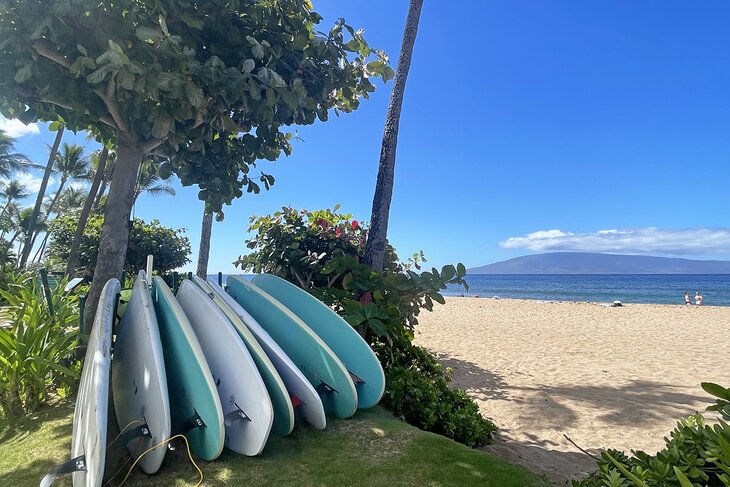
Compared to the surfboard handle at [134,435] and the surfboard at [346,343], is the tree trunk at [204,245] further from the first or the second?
the surfboard handle at [134,435]

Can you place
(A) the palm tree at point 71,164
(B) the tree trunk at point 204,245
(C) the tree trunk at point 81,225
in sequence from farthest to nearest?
(A) the palm tree at point 71,164
(C) the tree trunk at point 81,225
(B) the tree trunk at point 204,245

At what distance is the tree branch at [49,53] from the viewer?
10.1 ft

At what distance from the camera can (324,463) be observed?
7.39 feet

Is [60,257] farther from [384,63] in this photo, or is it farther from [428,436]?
[428,436]

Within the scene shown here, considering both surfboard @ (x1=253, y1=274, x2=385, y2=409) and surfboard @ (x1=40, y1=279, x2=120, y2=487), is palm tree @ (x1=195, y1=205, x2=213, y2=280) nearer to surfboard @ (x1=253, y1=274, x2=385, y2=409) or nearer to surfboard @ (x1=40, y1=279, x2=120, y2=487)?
surfboard @ (x1=253, y1=274, x2=385, y2=409)

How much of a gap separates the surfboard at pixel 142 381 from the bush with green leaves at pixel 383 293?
1680 mm

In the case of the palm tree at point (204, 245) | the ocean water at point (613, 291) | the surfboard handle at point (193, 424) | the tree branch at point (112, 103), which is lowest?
the ocean water at point (613, 291)

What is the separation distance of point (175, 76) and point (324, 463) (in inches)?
110

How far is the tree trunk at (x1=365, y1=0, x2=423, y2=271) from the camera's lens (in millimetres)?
4906

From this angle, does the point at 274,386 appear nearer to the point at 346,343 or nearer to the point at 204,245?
the point at 346,343

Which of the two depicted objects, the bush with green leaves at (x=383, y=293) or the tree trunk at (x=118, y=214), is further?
the tree trunk at (x=118, y=214)

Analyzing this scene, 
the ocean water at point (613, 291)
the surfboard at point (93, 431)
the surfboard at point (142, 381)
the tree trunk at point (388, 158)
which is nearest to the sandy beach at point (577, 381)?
the tree trunk at point (388, 158)

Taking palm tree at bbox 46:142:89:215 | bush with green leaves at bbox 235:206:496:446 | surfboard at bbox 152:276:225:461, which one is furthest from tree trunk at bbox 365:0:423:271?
palm tree at bbox 46:142:89:215

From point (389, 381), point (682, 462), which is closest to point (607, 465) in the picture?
point (682, 462)
